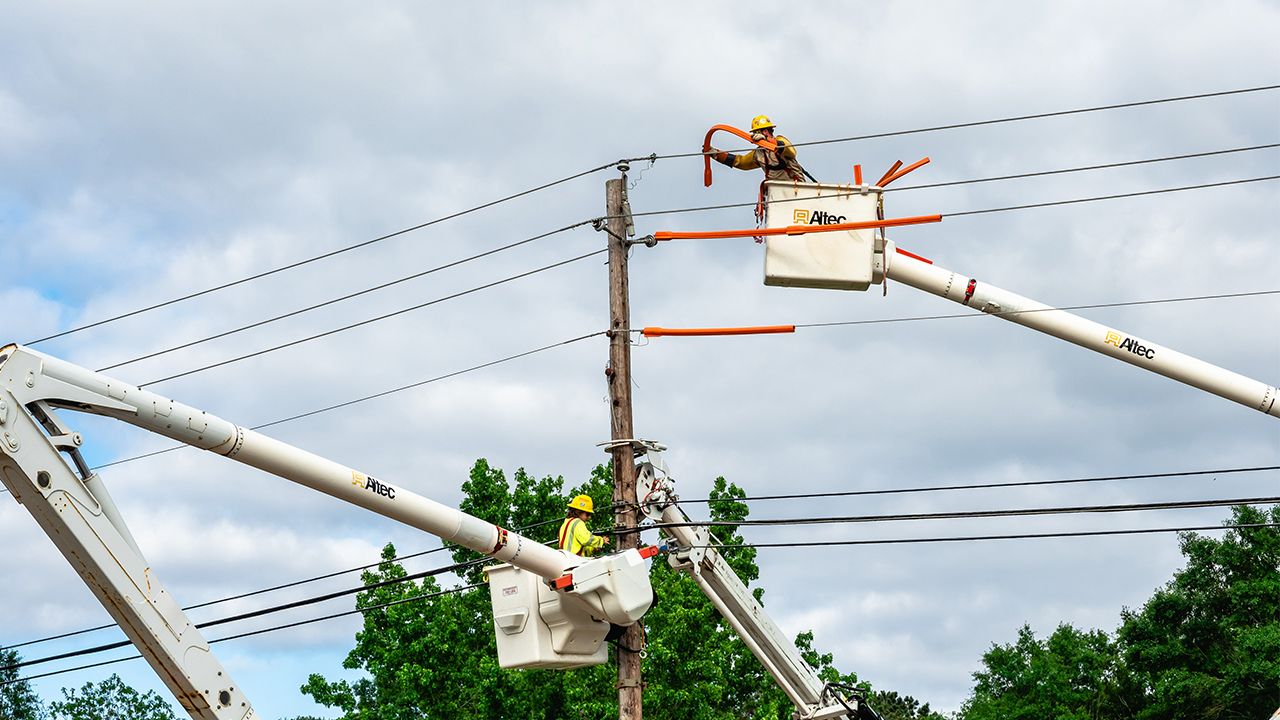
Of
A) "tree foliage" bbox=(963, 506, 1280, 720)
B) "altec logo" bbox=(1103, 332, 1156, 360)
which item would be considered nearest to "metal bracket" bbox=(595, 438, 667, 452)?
"altec logo" bbox=(1103, 332, 1156, 360)

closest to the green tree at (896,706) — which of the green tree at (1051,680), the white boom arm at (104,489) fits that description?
the green tree at (1051,680)

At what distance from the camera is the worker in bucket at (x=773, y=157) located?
12906 millimetres

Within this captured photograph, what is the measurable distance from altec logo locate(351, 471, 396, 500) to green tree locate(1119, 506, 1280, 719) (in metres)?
38.1

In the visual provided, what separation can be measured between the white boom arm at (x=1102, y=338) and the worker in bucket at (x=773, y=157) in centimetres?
172

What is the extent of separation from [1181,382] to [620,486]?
6445mm

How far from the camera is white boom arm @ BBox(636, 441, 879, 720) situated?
561 inches

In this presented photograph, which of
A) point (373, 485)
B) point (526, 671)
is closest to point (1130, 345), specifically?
point (373, 485)

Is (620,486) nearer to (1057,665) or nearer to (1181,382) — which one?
(1181,382)

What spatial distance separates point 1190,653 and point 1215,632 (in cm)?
127

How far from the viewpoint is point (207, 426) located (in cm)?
988

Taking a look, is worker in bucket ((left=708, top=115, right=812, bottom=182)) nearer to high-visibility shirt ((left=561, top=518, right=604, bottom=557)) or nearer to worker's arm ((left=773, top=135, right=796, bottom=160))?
worker's arm ((left=773, top=135, right=796, bottom=160))

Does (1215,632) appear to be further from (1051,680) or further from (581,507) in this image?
(581,507)

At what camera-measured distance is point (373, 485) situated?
1082 centimetres

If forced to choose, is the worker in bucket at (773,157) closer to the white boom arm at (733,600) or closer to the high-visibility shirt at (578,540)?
the white boom arm at (733,600)
